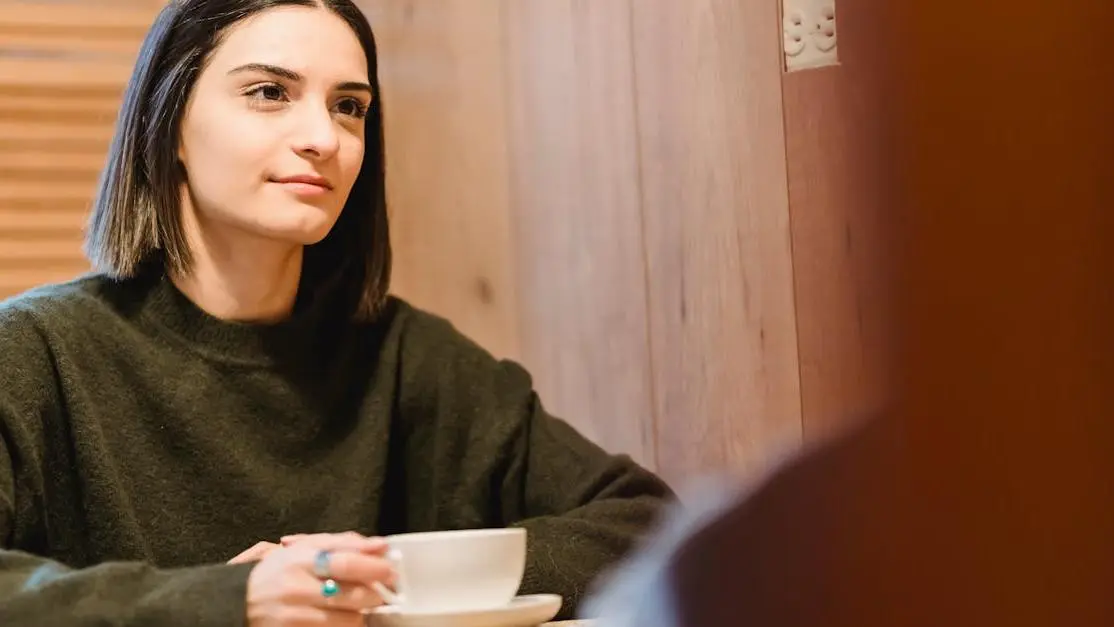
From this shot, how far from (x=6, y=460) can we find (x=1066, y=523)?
90 cm

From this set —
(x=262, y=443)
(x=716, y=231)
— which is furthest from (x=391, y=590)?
(x=716, y=231)

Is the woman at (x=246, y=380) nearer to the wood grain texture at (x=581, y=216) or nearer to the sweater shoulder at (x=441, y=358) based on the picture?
the sweater shoulder at (x=441, y=358)

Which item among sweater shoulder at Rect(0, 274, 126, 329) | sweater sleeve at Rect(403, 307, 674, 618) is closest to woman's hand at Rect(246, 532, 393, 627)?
sweater sleeve at Rect(403, 307, 674, 618)

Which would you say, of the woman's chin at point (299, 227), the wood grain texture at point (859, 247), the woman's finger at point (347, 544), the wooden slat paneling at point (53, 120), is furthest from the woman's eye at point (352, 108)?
the wood grain texture at point (859, 247)

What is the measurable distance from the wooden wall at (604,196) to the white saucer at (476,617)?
0.75 ft

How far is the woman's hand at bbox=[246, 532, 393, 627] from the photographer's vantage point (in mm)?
754

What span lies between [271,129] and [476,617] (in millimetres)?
517

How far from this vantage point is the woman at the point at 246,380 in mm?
1039

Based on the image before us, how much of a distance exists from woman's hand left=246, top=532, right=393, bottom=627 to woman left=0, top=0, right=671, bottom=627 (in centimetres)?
24

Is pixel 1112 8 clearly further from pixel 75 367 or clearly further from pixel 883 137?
pixel 75 367

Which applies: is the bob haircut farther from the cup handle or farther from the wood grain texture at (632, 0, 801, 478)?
the cup handle

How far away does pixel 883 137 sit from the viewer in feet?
0.86

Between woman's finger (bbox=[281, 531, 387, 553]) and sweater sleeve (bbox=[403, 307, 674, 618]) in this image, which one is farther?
sweater sleeve (bbox=[403, 307, 674, 618])

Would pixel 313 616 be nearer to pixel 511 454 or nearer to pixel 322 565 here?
pixel 322 565
